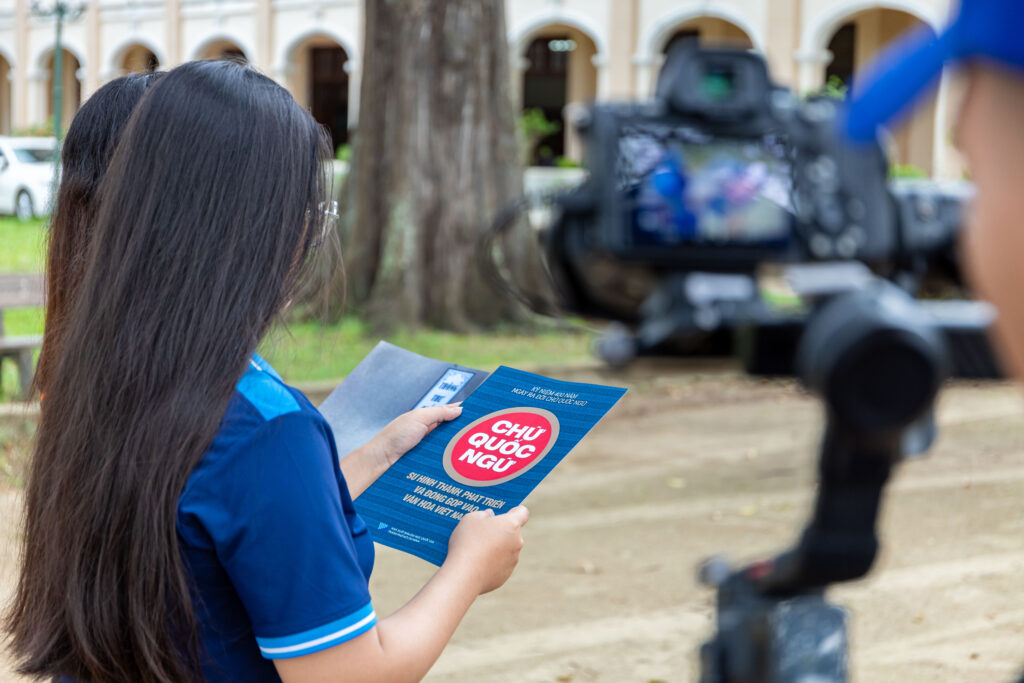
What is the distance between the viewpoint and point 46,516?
1.55m

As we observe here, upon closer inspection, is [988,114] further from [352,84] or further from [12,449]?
[352,84]

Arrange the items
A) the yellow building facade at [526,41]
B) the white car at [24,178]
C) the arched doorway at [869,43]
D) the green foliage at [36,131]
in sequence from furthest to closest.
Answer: the green foliage at [36,131] < the yellow building facade at [526,41] < the arched doorway at [869,43] < the white car at [24,178]

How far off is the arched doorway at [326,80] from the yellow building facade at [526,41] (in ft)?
0.08

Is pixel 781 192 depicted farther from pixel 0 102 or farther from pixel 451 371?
pixel 0 102

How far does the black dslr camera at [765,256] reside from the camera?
2.77 ft

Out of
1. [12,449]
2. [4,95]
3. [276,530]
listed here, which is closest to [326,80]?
[4,95]

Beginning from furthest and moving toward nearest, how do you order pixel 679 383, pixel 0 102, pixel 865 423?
pixel 0 102, pixel 679 383, pixel 865 423

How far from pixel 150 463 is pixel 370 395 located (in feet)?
2.21

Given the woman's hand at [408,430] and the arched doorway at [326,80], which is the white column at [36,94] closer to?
the arched doorway at [326,80]

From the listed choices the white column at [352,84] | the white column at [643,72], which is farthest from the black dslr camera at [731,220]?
the white column at [352,84]

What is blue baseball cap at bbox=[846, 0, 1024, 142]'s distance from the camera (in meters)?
0.56

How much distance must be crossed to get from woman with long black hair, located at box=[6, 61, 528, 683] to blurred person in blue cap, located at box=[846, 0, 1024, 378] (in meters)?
0.91

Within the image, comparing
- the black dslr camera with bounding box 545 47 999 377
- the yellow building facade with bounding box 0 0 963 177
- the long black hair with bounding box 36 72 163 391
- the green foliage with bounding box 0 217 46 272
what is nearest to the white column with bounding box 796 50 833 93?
the yellow building facade with bounding box 0 0 963 177

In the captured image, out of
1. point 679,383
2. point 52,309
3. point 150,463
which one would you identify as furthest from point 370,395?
point 679,383
